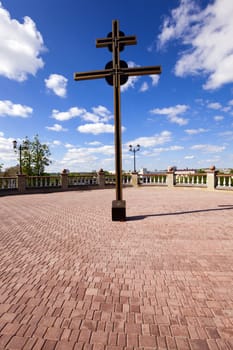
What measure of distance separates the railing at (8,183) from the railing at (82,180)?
4270mm

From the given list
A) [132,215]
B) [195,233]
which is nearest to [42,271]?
[195,233]

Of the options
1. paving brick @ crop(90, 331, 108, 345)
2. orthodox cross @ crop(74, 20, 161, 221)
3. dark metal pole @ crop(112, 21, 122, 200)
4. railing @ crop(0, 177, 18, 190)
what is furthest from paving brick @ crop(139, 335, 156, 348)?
railing @ crop(0, 177, 18, 190)

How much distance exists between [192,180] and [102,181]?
7.83 m

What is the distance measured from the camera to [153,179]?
20438 mm

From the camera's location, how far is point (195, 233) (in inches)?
209

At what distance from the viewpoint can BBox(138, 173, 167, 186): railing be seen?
19695 mm

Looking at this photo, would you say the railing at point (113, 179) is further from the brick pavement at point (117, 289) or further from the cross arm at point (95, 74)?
the brick pavement at point (117, 289)

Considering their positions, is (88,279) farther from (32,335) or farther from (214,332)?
(214,332)

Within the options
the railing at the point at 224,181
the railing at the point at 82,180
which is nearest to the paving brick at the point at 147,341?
the railing at the point at 224,181

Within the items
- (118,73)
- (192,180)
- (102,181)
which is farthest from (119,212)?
(102,181)

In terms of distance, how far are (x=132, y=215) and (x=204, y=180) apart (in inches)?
435

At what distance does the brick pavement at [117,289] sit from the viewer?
6.79ft

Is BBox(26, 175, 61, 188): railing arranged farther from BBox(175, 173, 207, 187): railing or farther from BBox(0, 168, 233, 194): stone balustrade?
BBox(175, 173, 207, 187): railing

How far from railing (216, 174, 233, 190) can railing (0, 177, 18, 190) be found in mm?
14512
